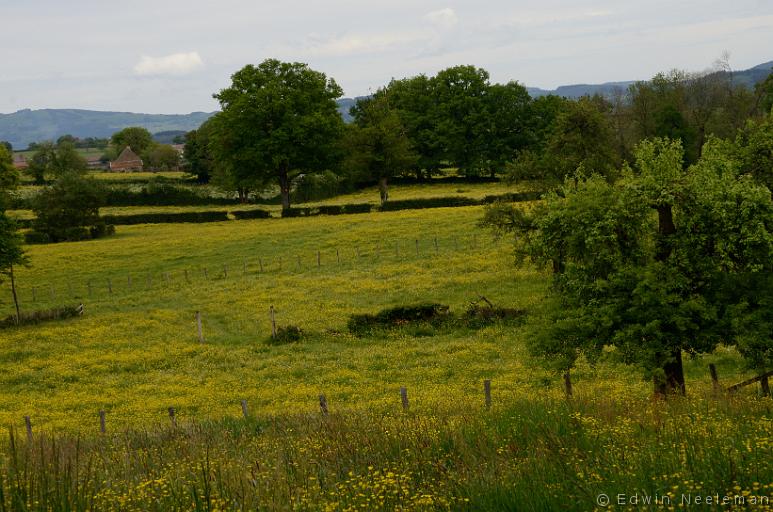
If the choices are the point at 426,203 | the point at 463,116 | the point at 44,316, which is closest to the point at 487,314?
the point at 44,316

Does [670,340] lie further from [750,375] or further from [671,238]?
[750,375]

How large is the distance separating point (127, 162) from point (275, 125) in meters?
115

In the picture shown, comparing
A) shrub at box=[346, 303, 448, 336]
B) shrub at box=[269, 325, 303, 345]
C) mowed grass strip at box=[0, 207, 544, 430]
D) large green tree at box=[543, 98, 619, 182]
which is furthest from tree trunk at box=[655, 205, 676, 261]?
shrub at box=[269, 325, 303, 345]

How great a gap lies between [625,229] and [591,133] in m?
22.5

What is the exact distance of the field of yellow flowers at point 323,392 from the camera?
25.4 ft

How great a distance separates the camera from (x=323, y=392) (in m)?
26.4

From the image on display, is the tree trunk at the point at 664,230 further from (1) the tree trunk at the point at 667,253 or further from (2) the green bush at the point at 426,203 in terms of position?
(2) the green bush at the point at 426,203

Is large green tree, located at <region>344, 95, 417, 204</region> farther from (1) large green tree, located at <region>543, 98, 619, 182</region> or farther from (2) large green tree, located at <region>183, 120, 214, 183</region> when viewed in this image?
(1) large green tree, located at <region>543, 98, 619, 182</region>

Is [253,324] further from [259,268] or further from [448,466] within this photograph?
[448,466]

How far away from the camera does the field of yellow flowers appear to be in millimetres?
7742

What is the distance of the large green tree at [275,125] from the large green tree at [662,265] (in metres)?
61.4

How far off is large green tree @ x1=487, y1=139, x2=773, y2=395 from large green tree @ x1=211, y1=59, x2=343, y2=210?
61.4 metres

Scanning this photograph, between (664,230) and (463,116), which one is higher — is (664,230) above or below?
below

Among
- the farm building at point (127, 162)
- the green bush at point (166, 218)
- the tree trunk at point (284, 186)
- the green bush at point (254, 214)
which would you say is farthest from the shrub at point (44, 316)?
the farm building at point (127, 162)
